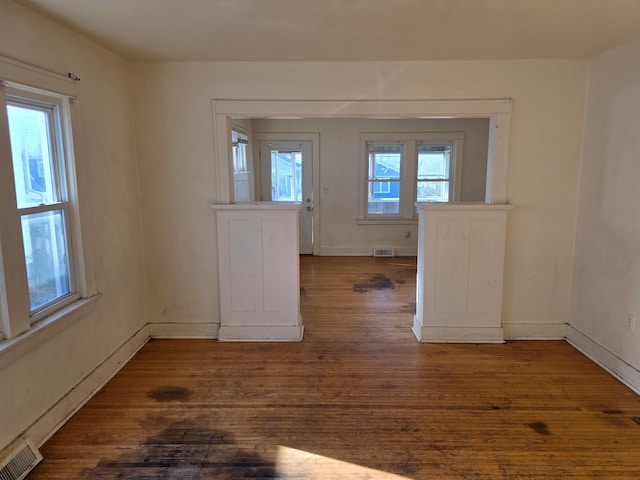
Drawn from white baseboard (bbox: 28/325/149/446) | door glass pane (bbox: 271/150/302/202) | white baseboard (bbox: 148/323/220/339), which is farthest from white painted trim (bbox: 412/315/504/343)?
door glass pane (bbox: 271/150/302/202)

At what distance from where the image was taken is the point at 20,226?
2186mm

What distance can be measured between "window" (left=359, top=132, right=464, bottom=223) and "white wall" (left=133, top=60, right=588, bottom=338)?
3.52 meters

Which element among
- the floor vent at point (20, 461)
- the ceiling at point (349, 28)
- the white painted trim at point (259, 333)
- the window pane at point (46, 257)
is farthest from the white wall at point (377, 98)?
the floor vent at point (20, 461)

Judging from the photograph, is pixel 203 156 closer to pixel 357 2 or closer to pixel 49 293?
pixel 49 293

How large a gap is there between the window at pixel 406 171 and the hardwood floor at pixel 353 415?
377 cm

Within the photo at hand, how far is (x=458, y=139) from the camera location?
22.6ft

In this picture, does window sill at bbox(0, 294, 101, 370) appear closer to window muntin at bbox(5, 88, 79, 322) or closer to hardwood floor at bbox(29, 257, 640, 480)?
window muntin at bbox(5, 88, 79, 322)

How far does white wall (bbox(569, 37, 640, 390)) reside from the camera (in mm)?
2885

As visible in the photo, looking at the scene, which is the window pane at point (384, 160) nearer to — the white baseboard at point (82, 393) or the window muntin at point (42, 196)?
the white baseboard at point (82, 393)

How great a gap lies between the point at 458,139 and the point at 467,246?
388 cm

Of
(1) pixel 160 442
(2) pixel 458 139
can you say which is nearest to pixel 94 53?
(1) pixel 160 442

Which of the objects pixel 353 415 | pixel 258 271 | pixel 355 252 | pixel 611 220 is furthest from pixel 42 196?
pixel 355 252

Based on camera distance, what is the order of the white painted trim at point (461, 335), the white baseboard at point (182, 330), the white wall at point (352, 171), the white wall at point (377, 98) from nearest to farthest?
the white wall at point (377, 98) < the white painted trim at point (461, 335) < the white baseboard at point (182, 330) < the white wall at point (352, 171)

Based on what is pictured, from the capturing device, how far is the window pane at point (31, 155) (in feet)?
7.35
